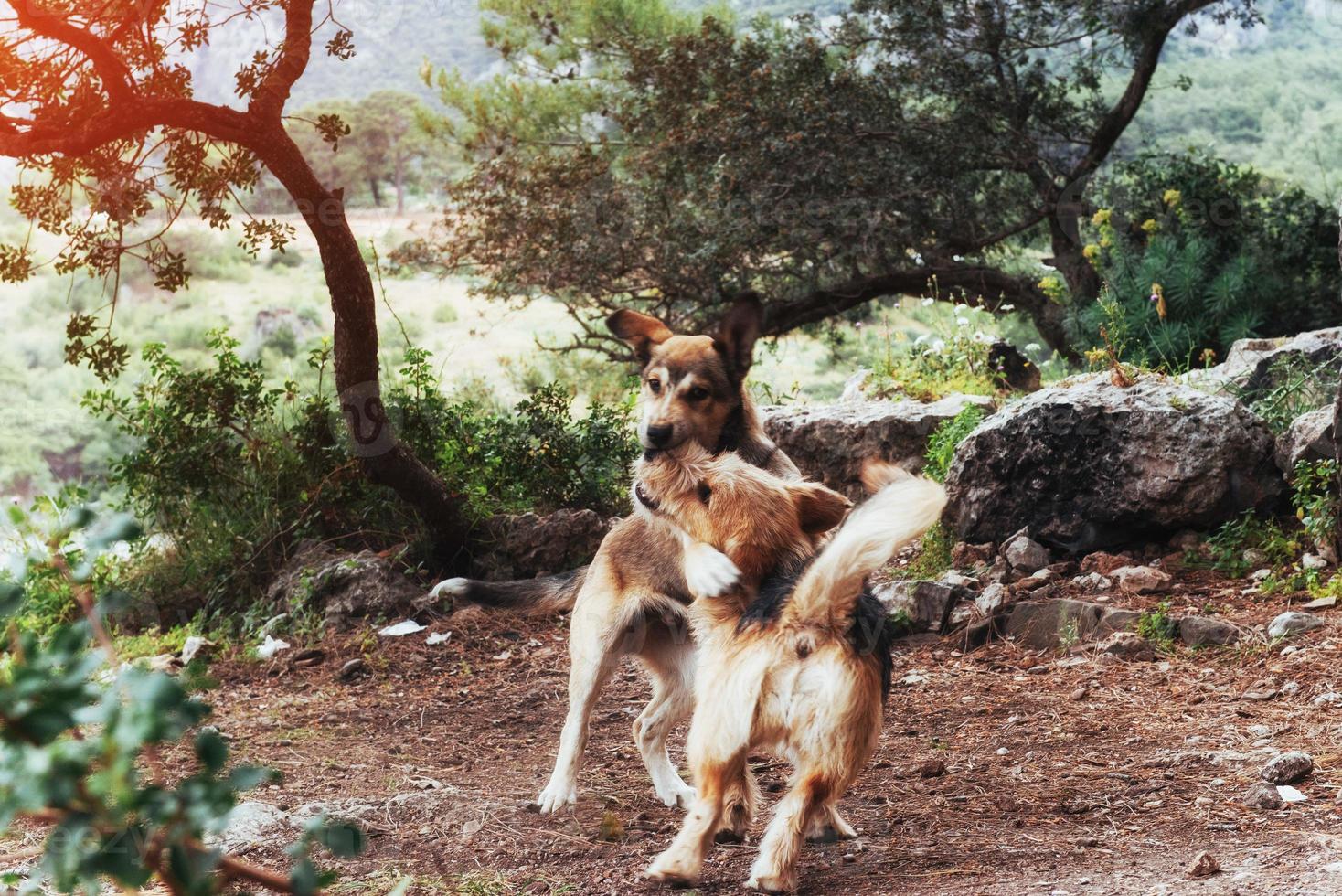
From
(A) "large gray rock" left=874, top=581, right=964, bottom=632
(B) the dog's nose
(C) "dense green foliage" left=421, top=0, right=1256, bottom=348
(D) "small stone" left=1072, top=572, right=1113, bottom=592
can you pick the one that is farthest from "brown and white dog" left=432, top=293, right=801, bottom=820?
(C) "dense green foliage" left=421, top=0, right=1256, bottom=348

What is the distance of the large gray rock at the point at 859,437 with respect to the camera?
8.05 m

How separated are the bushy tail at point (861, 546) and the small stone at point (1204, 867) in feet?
3.51

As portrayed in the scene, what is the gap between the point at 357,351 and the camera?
24.2 feet

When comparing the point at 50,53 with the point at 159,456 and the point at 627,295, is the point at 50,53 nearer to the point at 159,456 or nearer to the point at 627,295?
the point at 159,456

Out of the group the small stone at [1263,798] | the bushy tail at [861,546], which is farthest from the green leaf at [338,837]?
the small stone at [1263,798]

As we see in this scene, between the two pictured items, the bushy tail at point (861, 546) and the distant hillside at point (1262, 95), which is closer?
the bushy tail at point (861, 546)

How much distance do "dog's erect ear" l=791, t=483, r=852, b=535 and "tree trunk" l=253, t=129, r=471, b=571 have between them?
4.21 meters

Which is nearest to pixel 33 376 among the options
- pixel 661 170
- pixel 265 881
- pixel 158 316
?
pixel 158 316

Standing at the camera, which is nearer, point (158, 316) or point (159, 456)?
point (159, 456)

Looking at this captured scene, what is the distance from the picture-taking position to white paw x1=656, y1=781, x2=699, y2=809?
432 cm

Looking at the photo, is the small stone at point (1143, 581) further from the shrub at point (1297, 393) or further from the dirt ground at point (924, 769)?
the shrub at point (1297, 393)

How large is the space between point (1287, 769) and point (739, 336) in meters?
→ 2.36

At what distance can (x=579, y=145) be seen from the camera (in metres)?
14.0

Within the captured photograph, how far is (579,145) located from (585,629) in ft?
33.9
